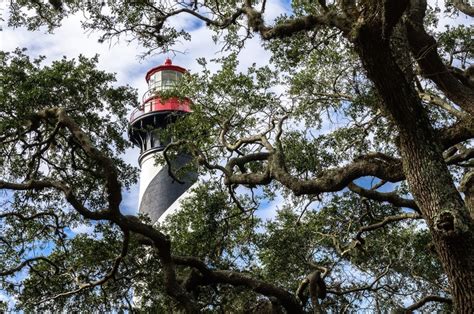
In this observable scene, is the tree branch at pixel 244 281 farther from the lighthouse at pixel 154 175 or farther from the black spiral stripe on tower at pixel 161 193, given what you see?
the black spiral stripe on tower at pixel 161 193

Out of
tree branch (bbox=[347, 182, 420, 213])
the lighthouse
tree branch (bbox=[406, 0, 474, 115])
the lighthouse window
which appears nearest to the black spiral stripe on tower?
the lighthouse

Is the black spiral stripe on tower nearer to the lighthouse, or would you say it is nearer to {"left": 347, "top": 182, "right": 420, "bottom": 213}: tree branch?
the lighthouse

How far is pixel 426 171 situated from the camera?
4.86 m

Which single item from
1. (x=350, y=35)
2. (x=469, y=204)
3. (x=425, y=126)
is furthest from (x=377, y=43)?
(x=469, y=204)

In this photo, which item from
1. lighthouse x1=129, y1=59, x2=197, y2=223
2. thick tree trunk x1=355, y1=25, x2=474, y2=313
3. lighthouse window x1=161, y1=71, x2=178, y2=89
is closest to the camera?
thick tree trunk x1=355, y1=25, x2=474, y2=313

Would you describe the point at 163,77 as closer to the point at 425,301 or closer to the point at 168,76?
the point at 168,76

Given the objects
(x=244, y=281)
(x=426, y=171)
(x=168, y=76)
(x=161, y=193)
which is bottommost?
(x=426, y=171)

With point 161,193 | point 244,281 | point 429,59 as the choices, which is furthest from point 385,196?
point 161,193

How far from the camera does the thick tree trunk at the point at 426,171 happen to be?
4.41 meters

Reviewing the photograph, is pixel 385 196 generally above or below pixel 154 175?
below

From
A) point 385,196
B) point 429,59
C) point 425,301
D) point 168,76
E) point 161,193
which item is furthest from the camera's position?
point 168,76

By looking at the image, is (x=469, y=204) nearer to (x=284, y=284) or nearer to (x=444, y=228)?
(x=444, y=228)

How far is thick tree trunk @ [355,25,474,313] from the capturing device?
441 cm

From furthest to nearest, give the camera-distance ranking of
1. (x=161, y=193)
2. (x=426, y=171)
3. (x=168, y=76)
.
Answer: (x=168, y=76) → (x=161, y=193) → (x=426, y=171)
